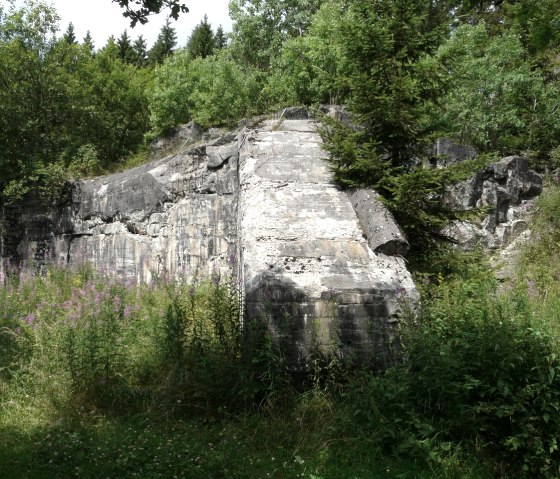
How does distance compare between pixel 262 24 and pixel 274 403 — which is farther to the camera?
pixel 262 24

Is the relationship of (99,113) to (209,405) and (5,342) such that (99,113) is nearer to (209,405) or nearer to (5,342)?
(5,342)

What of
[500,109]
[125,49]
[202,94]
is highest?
[125,49]

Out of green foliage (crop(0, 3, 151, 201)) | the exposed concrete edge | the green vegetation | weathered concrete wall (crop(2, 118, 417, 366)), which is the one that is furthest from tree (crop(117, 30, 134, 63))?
the exposed concrete edge

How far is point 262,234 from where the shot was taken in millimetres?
6449

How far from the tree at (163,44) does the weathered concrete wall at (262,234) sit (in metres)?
29.6

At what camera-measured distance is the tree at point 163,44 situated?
39.9 m

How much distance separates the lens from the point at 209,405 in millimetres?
4934

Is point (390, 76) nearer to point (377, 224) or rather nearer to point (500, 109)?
point (377, 224)

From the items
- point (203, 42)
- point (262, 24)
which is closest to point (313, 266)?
point (262, 24)

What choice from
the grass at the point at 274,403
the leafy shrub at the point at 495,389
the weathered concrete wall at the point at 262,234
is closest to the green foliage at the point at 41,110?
the weathered concrete wall at the point at 262,234

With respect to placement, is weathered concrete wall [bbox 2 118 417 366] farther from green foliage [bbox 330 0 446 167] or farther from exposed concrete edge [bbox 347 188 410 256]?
green foliage [bbox 330 0 446 167]

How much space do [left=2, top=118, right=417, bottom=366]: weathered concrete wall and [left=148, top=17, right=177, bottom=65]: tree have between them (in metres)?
29.6

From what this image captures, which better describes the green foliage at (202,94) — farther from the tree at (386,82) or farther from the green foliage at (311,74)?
the tree at (386,82)

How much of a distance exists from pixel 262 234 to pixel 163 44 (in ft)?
126
